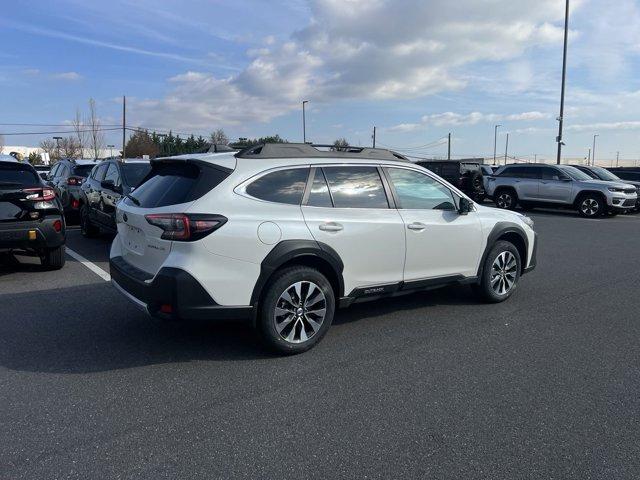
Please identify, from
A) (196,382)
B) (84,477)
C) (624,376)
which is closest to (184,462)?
(84,477)

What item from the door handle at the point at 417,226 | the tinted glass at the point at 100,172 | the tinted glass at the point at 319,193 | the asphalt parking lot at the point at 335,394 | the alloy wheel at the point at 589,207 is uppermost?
the tinted glass at the point at 100,172

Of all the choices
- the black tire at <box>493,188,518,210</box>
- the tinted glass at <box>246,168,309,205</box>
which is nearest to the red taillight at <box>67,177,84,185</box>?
the tinted glass at <box>246,168,309,205</box>

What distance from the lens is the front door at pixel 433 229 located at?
5.18m

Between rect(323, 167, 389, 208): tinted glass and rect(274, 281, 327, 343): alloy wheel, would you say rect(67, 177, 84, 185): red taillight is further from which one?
rect(274, 281, 327, 343): alloy wheel

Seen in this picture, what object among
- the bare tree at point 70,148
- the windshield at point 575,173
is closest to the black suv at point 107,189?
the windshield at point 575,173

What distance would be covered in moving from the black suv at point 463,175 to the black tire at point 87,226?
13770 mm

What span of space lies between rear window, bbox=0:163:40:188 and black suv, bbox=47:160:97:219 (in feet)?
15.4

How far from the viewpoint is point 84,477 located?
274 centimetres

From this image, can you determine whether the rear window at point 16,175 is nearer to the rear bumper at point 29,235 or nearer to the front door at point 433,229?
the rear bumper at point 29,235

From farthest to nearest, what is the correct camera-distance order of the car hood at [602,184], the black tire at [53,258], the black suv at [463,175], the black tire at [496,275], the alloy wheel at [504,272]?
the black suv at [463,175], the car hood at [602,184], the black tire at [53,258], the alloy wheel at [504,272], the black tire at [496,275]

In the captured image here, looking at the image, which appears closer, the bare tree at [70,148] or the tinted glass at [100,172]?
the tinted glass at [100,172]

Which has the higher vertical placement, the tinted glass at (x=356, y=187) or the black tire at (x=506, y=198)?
the tinted glass at (x=356, y=187)

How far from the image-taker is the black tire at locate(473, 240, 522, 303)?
5965 mm

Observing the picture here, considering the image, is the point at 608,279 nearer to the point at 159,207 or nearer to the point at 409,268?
the point at 409,268
